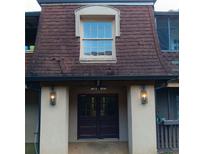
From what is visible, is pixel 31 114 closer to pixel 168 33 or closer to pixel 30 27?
pixel 30 27

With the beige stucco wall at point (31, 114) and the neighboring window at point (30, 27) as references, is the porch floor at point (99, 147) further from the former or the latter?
the neighboring window at point (30, 27)

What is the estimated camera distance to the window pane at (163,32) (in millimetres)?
11016

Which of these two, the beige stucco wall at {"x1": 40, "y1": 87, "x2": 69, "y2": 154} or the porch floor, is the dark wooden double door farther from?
the beige stucco wall at {"x1": 40, "y1": 87, "x2": 69, "y2": 154}

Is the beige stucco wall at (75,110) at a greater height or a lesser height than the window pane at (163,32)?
lesser

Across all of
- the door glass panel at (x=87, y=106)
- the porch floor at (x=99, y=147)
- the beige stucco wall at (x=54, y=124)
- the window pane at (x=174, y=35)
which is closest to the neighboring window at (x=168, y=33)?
the window pane at (x=174, y=35)

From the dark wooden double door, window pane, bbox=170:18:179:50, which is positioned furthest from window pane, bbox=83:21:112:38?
window pane, bbox=170:18:179:50

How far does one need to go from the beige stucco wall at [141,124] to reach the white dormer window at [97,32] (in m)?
1.55
